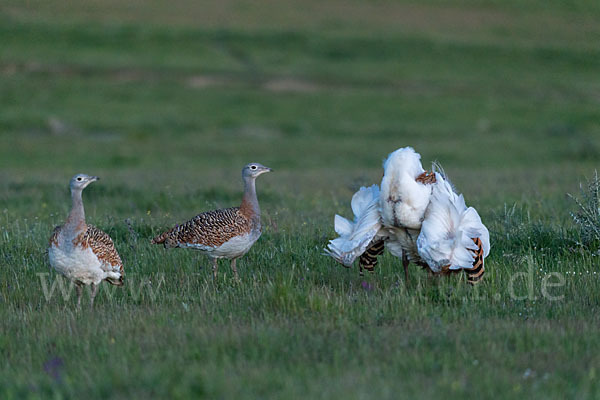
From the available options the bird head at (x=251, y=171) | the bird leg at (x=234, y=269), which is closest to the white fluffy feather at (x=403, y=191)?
the bird leg at (x=234, y=269)

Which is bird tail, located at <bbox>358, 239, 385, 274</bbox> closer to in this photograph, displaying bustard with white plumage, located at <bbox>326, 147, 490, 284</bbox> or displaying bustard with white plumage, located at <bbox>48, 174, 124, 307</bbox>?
displaying bustard with white plumage, located at <bbox>326, 147, 490, 284</bbox>

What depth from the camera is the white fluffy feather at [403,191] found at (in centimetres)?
596

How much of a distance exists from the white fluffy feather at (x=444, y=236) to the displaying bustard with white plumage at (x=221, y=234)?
6.34 feet

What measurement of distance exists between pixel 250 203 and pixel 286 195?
481 centimetres

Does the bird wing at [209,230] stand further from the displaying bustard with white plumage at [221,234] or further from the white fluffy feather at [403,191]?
the white fluffy feather at [403,191]

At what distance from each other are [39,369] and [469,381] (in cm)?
257

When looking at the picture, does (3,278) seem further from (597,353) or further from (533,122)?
(533,122)

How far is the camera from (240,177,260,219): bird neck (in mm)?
7676

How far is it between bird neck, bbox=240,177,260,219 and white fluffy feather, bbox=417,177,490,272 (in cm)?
219

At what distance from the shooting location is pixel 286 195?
12.6 meters

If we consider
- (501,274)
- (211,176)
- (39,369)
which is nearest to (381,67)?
(211,176)

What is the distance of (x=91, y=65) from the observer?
39.1 m

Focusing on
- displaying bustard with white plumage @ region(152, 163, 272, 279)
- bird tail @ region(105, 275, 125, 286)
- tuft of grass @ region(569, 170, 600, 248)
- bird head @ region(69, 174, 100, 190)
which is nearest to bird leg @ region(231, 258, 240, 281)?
displaying bustard with white plumage @ region(152, 163, 272, 279)

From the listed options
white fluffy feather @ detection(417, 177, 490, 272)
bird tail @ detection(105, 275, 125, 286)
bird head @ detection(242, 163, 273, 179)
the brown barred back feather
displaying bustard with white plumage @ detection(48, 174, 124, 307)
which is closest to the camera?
white fluffy feather @ detection(417, 177, 490, 272)
